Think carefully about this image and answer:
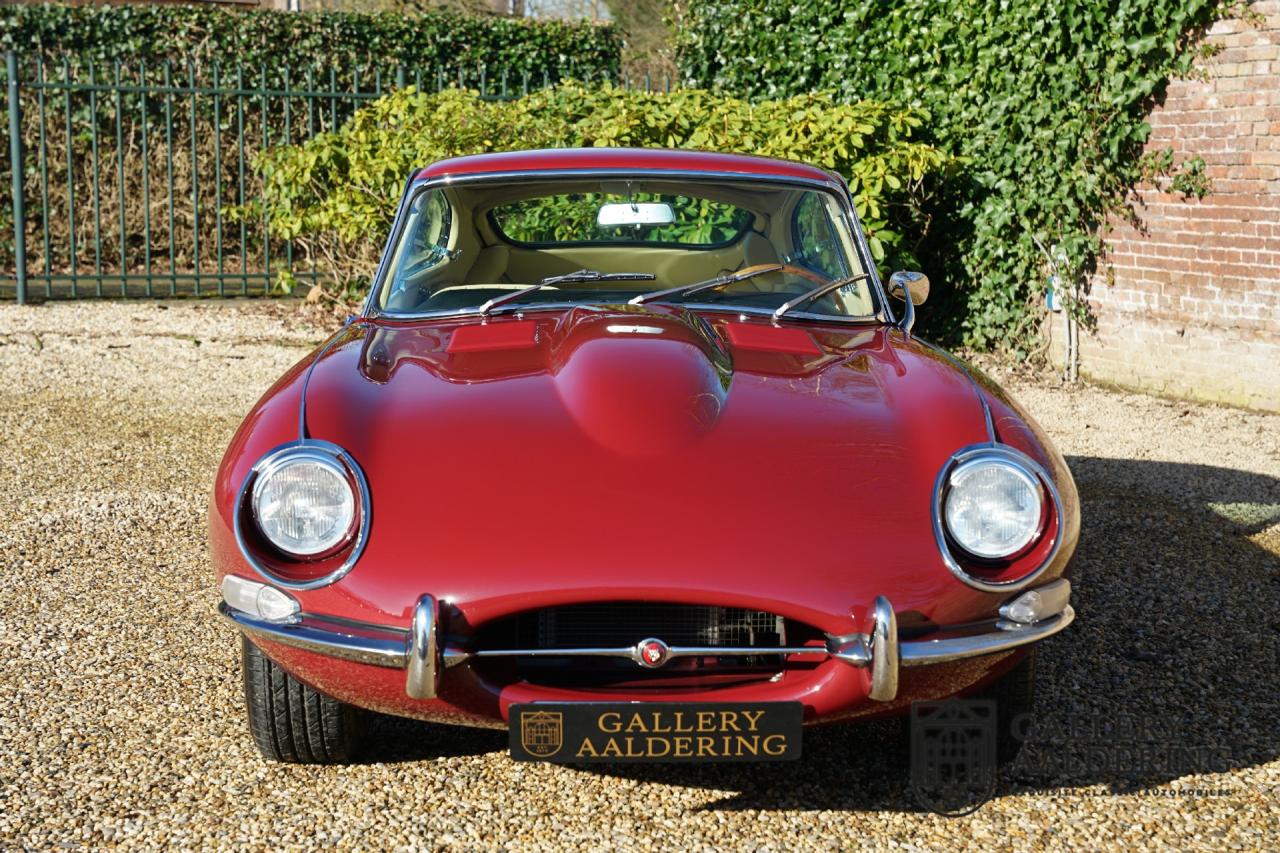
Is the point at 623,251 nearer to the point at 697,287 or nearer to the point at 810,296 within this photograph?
the point at 697,287

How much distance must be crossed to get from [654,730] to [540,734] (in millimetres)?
217

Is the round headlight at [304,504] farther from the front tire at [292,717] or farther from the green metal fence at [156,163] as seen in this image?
the green metal fence at [156,163]

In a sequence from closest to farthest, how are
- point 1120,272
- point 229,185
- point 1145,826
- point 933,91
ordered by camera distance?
point 1145,826, point 1120,272, point 933,91, point 229,185

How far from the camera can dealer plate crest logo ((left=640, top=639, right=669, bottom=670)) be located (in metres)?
2.68

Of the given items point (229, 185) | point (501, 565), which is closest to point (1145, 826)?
point (501, 565)

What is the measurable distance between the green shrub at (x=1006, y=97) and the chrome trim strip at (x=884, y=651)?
6.05m

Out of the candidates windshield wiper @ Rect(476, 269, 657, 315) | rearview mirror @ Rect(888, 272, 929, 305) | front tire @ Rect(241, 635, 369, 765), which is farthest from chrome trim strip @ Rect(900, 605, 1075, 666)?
windshield wiper @ Rect(476, 269, 657, 315)

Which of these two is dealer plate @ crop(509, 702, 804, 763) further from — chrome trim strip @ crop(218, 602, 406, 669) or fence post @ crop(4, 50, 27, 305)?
fence post @ crop(4, 50, 27, 305)

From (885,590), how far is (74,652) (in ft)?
7.95

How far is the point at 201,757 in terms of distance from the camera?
324 cm

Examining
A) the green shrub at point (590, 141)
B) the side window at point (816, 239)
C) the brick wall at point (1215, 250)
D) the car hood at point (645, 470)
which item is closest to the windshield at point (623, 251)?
the side window at point (816, 239)

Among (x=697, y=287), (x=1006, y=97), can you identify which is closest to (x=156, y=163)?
(x=1006, y=97)

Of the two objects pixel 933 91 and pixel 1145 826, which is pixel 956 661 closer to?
pixel 1145 826

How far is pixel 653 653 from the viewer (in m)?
2.68
